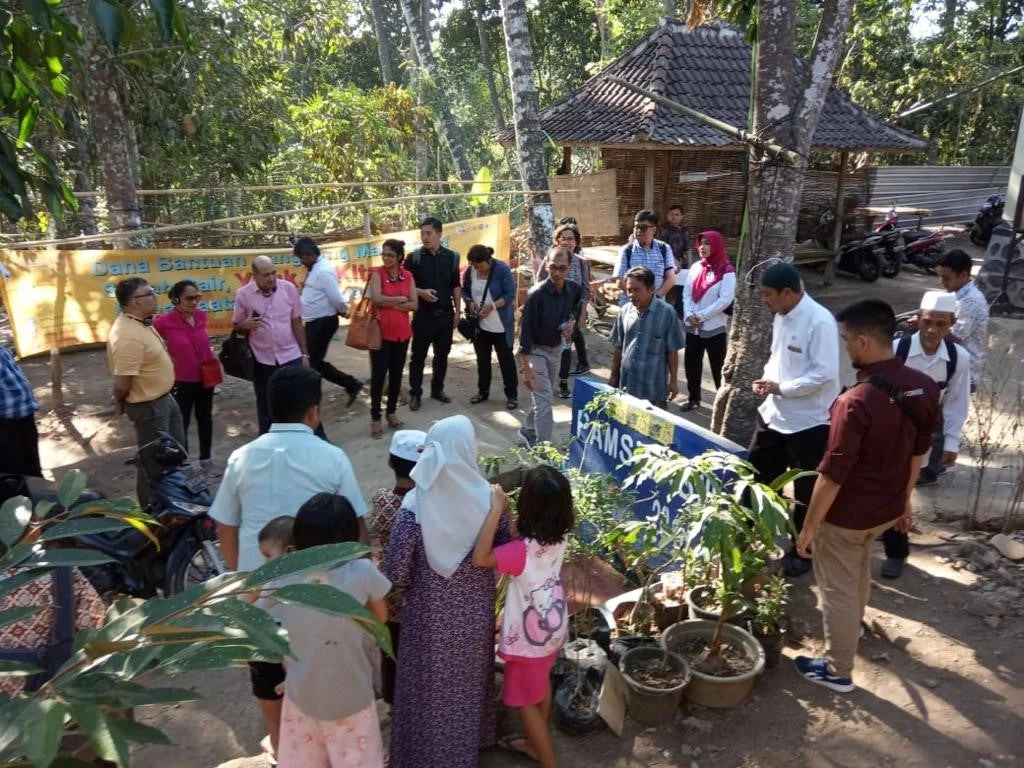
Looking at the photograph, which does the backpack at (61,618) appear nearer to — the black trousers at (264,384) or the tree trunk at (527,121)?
the black trousers at (264,384)

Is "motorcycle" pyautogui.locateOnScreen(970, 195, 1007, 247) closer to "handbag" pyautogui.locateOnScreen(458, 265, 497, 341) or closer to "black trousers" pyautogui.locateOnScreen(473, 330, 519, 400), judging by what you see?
"black trousers" pyautogui.locateOnScreen(473, 330, 519, 400)

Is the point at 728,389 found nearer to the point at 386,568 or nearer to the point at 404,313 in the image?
the point at 404,313

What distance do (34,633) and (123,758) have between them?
6.55ft

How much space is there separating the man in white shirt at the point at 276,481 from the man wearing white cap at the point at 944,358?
3.50 m

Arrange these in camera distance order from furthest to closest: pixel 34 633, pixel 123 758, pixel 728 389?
pixel 728 389, pixel 34 633, pixel 123 758

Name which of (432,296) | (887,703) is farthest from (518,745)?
(432,296)

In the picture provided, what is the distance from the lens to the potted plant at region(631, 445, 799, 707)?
9.52 feet

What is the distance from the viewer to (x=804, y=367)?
3875 mm

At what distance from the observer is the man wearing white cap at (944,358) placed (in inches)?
175

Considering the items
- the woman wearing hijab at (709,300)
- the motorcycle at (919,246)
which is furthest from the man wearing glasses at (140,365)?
the motorcycle at (919,246)

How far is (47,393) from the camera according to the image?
25.0 ft

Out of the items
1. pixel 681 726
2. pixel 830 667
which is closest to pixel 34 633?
pixel 681 726

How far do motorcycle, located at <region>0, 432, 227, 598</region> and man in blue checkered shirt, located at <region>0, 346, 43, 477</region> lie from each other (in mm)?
208

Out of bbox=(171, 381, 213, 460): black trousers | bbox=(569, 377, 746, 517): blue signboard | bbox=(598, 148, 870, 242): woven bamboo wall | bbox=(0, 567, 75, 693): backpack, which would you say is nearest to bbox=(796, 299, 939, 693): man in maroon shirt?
bbox=(569, 377, 746, 517): blue signboard
